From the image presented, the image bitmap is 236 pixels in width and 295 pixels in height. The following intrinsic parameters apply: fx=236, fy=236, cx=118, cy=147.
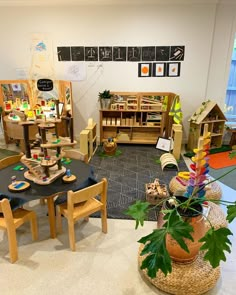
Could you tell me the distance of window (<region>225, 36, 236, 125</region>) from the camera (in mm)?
4671

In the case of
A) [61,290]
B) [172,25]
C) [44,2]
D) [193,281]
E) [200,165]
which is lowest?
[61,290]

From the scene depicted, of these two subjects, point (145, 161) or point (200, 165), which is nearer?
point (200, 165)

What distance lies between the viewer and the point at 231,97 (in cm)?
488

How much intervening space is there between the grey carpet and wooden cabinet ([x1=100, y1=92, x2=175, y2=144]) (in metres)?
0.26

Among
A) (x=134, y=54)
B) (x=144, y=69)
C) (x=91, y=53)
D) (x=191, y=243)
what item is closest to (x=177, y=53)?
(x=144, y=69)

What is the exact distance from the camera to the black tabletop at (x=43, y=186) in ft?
6.61

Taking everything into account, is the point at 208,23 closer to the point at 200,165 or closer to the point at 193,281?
the point at 200,165

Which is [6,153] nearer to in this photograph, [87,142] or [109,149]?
[87,142]

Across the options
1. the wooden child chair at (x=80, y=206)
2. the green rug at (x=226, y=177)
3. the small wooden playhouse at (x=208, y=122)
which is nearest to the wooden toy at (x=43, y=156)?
the wooden child chair at (x=80, y=206)

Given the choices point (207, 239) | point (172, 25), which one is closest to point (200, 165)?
point (207, 239)

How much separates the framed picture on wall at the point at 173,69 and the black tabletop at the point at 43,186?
115 inches

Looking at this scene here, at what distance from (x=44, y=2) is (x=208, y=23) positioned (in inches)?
116

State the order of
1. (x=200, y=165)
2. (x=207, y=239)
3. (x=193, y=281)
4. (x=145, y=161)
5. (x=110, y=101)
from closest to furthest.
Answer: (x=207, y=239)
(x=193, y=281)
(x=200, y=165)
(x=145, y=161)
(x=110, y=101)

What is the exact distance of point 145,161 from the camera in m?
4.05
